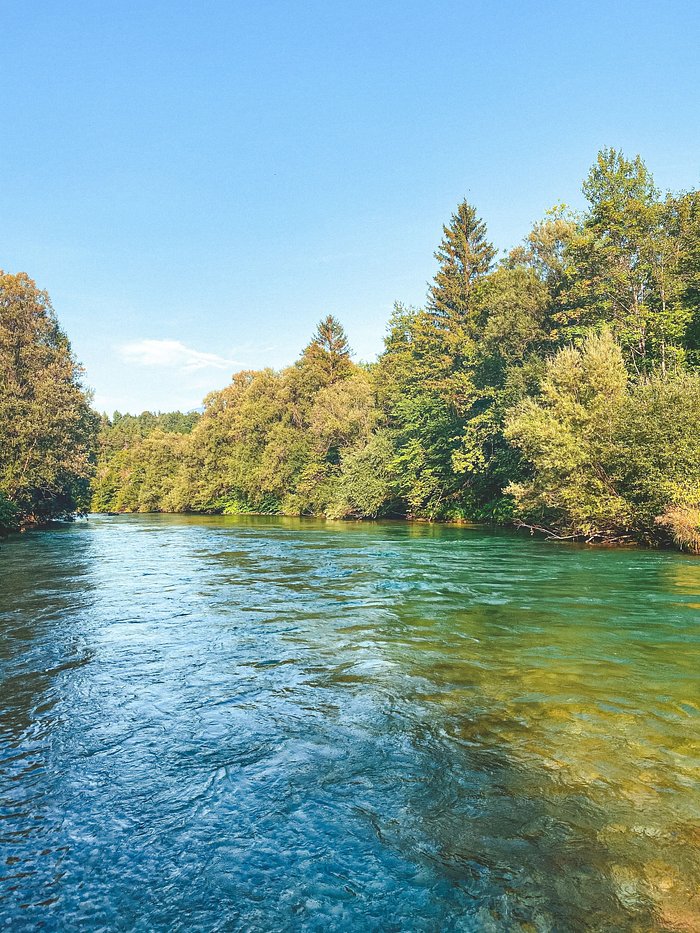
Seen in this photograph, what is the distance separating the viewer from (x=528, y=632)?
10.2m

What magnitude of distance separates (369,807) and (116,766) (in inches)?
92.7

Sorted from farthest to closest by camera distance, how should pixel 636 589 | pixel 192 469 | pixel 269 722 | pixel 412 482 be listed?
1. pixel 192 469
2. pixel 412 482
3. pixel 636 589
4. pixel 269 722

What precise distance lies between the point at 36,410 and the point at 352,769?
38.2 m

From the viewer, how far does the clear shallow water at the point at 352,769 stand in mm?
3592

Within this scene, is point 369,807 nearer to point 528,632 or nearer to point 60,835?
point 60,835

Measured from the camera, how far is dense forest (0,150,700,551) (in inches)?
922

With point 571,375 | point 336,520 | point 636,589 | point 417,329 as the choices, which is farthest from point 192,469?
point 636,589

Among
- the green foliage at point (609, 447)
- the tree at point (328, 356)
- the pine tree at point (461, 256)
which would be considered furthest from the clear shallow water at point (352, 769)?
the tree at point (328, 356)

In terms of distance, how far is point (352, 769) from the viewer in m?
5.29

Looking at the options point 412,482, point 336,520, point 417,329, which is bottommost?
point 336,520

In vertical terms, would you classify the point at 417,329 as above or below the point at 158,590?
above

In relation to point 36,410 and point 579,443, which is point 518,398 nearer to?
point 579,443

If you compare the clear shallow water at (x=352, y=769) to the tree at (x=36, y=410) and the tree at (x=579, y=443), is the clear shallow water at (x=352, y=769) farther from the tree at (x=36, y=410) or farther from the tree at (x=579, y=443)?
the tree at (x=36, y=410)

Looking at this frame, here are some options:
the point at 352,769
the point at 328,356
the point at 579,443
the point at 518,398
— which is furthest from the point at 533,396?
the point at 328,356
